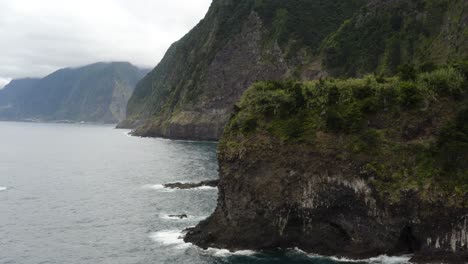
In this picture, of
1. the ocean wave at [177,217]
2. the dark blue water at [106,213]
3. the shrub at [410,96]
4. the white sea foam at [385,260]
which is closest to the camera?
the white sea foam at [385,260]

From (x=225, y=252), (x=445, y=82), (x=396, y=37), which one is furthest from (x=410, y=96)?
(x=396, y=37)

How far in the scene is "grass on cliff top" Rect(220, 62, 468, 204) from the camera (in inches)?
1793

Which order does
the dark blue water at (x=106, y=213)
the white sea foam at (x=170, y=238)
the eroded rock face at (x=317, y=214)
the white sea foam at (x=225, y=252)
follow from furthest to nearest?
the white sea foam at (x=170, y=238)
the dark blue water at (x=106, y=213)
the white sea foam at (x=225, y=252)
the eroded rock face at (x=317, y=214)

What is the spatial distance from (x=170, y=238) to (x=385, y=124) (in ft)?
87.7

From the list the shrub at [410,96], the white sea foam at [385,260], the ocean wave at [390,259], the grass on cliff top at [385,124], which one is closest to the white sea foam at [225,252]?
the white sea foam at [385,260]

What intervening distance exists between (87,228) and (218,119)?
131647 mm

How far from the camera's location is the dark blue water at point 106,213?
163 feet

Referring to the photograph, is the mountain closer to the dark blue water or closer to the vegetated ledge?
the dark blue water

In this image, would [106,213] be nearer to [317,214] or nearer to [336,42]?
[317,214]

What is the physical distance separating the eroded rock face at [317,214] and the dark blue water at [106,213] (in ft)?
6.51

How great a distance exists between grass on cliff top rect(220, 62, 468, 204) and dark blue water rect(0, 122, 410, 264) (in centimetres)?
895

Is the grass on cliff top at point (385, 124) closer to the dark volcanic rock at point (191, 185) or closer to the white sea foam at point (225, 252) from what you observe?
the white sea foam at point (225, 252)

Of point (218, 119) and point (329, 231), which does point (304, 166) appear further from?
point (218, 119)

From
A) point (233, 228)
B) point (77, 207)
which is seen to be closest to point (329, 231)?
point (233, 228)
